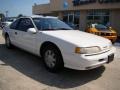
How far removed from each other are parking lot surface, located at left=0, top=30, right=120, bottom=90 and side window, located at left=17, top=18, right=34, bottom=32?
3.64 feet

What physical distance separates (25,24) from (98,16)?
1880 centimetres

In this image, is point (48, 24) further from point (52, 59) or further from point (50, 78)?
point (50, 78)

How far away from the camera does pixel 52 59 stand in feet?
17.6

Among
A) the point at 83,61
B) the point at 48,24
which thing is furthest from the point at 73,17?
the point at 83,61

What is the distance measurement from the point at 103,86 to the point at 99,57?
2.28 feet

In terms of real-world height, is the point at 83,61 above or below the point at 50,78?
above

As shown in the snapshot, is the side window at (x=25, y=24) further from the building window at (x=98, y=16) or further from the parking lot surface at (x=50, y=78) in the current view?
the building window at (x=98, y=16)

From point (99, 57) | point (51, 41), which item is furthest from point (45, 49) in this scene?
point (99, 57)

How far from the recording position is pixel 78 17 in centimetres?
2767

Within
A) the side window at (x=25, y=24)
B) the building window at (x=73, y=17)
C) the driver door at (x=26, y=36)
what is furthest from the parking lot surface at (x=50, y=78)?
the building window at (x=73, y=17)

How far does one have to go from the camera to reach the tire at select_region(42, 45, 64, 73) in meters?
5.15

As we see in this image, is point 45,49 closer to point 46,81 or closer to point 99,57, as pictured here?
point 46,81

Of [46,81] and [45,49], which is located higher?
[45,49]

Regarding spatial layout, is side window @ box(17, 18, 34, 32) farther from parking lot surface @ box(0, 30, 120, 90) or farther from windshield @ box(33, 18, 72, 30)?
parking lot surface @ box(0, 30, 120, 90)
